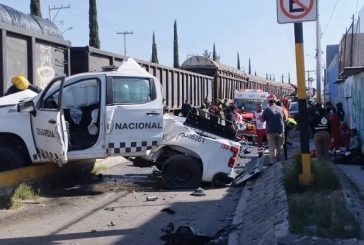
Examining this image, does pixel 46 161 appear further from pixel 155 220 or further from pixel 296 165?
pixel 296 165

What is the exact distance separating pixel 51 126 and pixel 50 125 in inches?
1.4

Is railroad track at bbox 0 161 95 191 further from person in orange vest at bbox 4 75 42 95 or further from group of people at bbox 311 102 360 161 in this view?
group of people at bbox 311 102 360 161

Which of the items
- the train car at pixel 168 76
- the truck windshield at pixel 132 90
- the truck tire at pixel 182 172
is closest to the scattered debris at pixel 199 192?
the truck tire at pixel 182 172

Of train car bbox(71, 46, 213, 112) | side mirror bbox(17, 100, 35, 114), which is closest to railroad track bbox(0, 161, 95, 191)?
side mirror bbox(17, 100, 35, 114)

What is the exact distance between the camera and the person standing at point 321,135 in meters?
13.5

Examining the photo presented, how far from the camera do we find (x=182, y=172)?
10.4 meters

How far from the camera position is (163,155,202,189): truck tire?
33.9 ft

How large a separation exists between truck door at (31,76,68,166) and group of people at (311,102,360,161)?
5917 millimetres

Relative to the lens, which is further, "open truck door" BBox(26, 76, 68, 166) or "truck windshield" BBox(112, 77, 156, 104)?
"truck windshield" BBox(112, 77, 156, 104)

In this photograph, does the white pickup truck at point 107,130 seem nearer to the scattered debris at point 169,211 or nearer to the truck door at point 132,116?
the truck door at point 132,116

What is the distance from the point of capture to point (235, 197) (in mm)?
9594

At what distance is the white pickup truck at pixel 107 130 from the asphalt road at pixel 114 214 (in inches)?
23.4

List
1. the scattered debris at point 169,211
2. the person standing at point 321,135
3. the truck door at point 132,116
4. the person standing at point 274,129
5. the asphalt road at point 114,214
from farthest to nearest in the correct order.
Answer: the person standing at point 274,129 < the person standing at point 321,135 < the truck door at point 132,116 < the scattered debris at point 169,211 < the asphalt road at point 114,214

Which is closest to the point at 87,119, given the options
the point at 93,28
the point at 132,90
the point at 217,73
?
the point at 132,90
